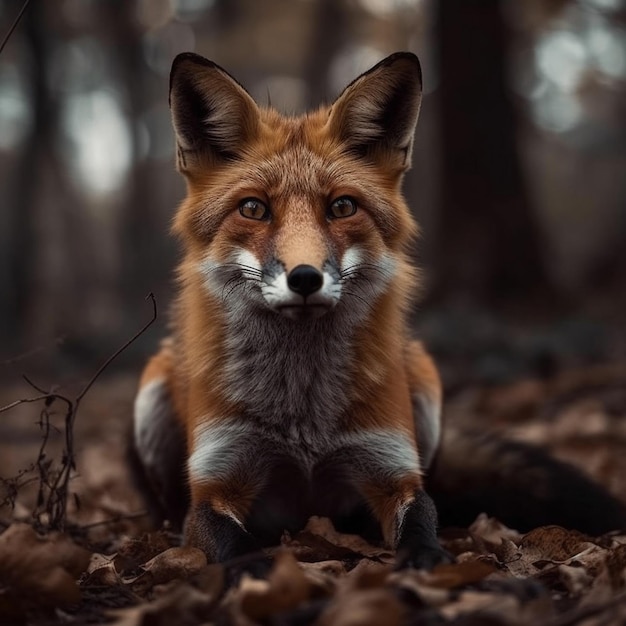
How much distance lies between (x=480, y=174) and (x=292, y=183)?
7.19 metres

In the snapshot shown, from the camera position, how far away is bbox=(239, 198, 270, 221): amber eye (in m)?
3.68

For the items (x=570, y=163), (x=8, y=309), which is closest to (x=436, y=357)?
(x=8, y=309)

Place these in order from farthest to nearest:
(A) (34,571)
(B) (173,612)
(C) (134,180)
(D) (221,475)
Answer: (C) (134,180)
(D) (221,475)
(A) (34,571)
(B) (173,612)

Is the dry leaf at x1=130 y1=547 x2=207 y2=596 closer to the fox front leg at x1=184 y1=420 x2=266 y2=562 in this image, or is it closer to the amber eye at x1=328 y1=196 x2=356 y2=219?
the fox front leg at x1=184 y1=420 x2=266 y2=562

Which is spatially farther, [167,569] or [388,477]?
[388,477]

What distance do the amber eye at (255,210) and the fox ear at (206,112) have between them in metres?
0.44

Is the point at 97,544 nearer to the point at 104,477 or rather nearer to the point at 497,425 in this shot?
the point at 104,477

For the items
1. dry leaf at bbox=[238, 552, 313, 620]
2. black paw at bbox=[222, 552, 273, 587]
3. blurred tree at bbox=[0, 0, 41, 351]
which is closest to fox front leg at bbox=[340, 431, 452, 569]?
black paw at bbox=[222, 552, 273, 587]

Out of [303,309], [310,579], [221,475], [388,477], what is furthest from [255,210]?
[310,579]

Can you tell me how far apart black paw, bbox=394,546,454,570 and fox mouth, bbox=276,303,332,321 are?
94cm

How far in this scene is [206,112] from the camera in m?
4.04

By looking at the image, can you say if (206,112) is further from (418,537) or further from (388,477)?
(418,537)

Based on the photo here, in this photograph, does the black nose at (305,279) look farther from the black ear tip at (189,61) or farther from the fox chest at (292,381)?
the black ear tip at (189,61)

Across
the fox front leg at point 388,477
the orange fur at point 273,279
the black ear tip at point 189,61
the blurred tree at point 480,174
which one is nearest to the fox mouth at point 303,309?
the orange fur at point 273,279
